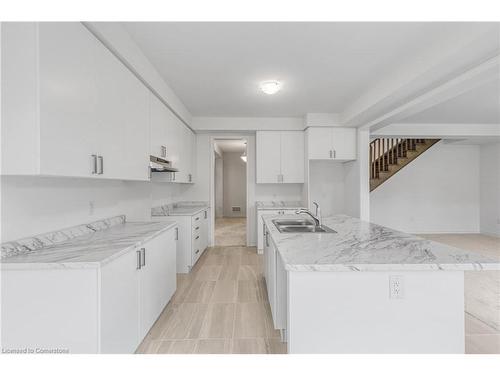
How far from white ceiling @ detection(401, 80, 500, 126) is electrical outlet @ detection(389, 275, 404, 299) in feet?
10.5

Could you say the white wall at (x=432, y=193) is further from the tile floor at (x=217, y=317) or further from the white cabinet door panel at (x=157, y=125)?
the white cabinet door panel at (x=157, y=125)

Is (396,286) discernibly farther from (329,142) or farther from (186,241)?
(329,142)

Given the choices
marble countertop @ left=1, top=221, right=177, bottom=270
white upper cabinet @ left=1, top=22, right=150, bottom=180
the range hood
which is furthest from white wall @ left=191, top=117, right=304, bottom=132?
marble countertop @ left=1, top=221, right=177, bottom=270

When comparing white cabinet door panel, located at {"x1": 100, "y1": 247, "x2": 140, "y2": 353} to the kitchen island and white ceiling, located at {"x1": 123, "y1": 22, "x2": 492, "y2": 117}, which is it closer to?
the kitchen island

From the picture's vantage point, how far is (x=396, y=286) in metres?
1.44

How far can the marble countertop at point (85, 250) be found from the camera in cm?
142

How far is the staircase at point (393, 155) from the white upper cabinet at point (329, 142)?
1.90 m

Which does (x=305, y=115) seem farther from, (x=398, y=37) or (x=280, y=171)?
(x=398, y=37)

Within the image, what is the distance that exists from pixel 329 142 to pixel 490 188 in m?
4.83

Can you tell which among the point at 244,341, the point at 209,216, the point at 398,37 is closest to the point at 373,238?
the point at 244,341

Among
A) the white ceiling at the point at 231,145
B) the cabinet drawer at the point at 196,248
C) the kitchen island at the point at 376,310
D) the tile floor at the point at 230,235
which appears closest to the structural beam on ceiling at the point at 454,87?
the kitchen island at the point at 376,310

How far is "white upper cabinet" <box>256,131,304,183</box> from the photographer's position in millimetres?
5016

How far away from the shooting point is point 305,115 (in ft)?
15.7

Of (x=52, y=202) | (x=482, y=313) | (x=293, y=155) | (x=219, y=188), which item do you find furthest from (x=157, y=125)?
(x=219, y=188)
